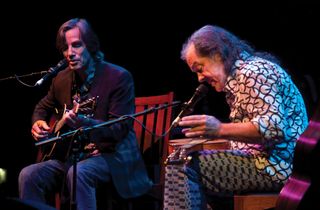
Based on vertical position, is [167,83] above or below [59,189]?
above

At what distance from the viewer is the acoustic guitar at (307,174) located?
1520mm

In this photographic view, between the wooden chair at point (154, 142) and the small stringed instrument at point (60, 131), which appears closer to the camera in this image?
the small stringed instrument at point (60, 131)

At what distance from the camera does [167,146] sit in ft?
10.9

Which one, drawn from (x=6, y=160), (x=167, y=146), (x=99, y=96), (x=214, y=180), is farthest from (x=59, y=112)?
(x=214, y=180)

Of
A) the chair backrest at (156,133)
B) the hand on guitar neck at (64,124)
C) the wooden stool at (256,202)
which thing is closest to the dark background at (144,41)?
the chair backrest at (156,133)

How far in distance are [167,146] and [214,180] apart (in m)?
0.89

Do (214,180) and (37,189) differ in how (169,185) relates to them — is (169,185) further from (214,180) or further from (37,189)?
(37,189)

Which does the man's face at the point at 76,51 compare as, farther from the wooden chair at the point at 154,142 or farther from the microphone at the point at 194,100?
the microphone at the point at 194,100

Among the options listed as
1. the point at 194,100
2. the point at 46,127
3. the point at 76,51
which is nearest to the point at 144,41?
the point at 76,51

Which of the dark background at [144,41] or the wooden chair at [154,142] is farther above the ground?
the dark background at [144,41]

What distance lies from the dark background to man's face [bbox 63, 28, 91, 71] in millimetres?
1190

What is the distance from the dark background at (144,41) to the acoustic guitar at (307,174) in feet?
9.16

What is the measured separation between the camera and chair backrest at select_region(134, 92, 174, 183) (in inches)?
134

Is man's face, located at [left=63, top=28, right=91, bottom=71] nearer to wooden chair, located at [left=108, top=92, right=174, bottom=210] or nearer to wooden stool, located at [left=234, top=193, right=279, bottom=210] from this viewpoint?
wooden chair, located at [left=108, top=92, right=174, bottom=210]
